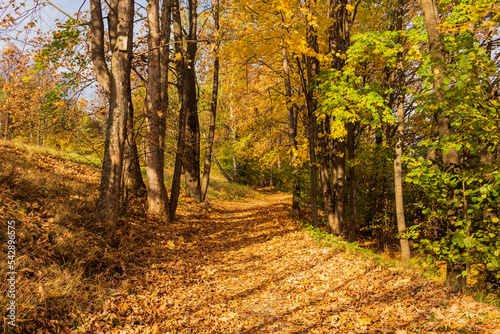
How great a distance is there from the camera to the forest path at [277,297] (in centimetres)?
352

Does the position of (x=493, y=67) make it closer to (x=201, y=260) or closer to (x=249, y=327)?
(x=249, y=327)

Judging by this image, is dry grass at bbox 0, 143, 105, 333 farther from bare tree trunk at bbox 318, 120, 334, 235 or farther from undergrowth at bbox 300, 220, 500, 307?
bare tree trunk at bbox 318, 120, 334, 235

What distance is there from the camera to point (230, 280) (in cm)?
571

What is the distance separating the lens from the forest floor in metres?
3.39

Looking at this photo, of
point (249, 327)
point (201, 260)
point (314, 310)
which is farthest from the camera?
point (201, 260)

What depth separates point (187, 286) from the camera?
5.15 meters

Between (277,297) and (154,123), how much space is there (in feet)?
18.5

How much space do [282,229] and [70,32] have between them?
354 inches

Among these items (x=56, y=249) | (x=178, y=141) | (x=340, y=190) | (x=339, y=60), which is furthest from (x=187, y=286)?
(x=339, y=60)

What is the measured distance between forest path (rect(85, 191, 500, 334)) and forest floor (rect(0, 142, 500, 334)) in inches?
0.7

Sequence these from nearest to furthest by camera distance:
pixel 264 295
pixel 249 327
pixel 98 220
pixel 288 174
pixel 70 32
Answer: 1. pixel 249 327
2. pixel 264 295
3. pixel 98 220
4. pixel 70 32
5. pixel 288 174

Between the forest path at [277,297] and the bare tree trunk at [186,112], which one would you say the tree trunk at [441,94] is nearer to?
the forest path at [277,297]

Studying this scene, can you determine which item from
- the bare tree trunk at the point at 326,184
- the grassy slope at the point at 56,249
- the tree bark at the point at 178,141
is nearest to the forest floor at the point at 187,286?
the grassy slope at the point at 56,249

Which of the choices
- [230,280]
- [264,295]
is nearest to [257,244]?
[230,280]
